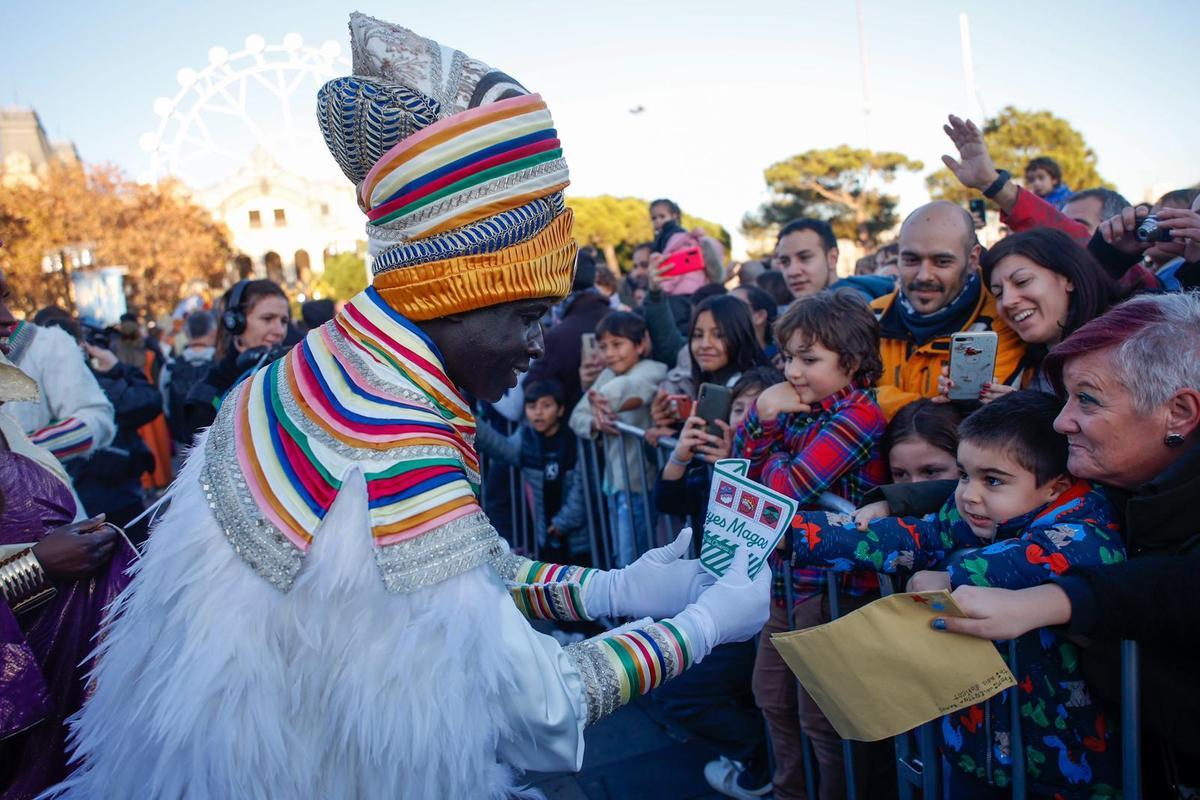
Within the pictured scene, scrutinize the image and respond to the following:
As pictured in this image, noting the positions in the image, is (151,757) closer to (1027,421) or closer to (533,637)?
(533,637)

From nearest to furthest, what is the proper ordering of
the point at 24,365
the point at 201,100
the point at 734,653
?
the point at 734,653
the point at 24,365
the point at 201,100

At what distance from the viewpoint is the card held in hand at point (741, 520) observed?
6.22ft

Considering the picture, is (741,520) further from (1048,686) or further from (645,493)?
(645,493)

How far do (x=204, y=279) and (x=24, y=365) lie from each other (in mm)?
32347

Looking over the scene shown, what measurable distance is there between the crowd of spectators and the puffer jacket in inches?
0.4

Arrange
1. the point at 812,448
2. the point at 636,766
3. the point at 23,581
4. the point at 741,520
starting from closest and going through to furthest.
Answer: the point at 741,520 < the point at 23,581 < the point at 812,448 < the point at 636,766

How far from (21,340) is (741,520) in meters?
4.07

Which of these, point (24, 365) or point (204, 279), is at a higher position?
point (204, 279)

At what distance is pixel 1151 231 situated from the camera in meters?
2.95

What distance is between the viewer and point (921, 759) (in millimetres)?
2275

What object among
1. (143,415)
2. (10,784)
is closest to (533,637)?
(10,784)

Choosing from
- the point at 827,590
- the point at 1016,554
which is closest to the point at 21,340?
the point at 827,590

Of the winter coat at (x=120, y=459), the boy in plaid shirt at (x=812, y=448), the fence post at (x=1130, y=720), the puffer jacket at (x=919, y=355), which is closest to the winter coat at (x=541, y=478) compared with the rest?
the boy in plaid shirt at (x=812, y=448)

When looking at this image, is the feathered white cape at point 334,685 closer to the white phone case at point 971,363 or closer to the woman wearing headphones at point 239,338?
the white phone case at point 971,363
